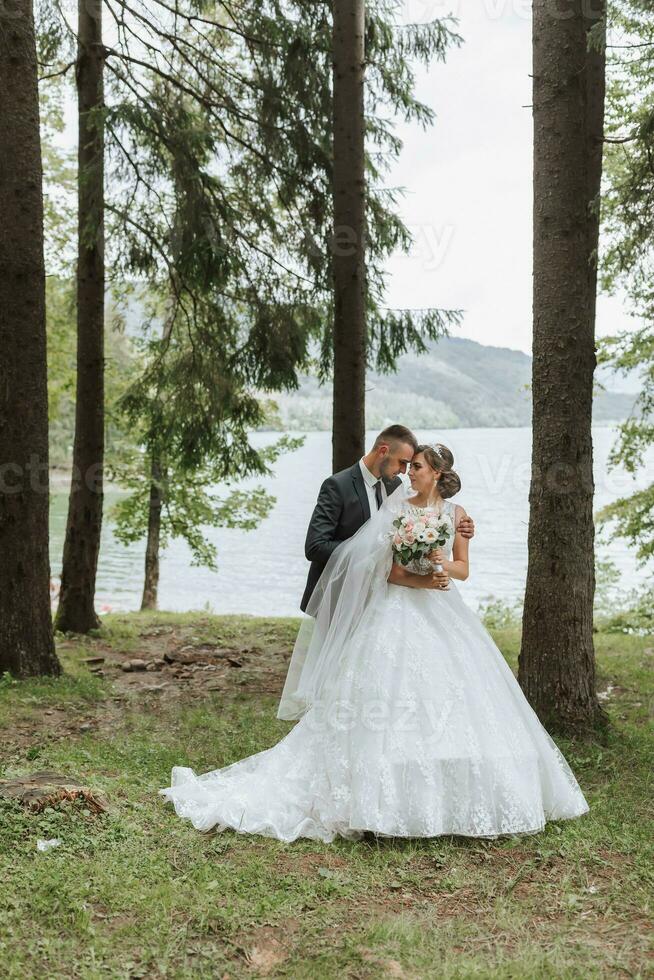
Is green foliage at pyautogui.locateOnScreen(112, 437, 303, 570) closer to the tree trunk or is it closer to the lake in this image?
the tree trunk

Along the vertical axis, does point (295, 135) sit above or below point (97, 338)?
above

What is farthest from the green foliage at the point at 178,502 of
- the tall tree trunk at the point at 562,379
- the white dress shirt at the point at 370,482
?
the tall tree trunk at the point at 562,379

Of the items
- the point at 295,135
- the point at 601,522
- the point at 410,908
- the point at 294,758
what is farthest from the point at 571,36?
the point at 601,522

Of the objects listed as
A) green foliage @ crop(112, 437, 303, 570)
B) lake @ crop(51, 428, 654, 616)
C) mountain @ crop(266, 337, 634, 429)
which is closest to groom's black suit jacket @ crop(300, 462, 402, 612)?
green foliage @ crop(112, 437, 303, 570)

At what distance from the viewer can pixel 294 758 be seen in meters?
4.76

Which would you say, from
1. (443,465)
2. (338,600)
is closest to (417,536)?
(443,465)

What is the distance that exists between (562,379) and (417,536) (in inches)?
71.9

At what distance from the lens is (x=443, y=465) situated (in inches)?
201

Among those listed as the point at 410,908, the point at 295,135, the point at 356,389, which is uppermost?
the point at 295,135

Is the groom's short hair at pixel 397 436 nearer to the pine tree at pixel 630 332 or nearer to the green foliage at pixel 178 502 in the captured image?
the pine tree at pixel 630 332

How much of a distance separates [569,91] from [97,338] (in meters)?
5.68

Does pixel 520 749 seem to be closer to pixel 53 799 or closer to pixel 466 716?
pixel 466 716

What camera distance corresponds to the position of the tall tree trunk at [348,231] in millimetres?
7754

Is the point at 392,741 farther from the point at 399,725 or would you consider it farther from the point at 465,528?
the point at 465,528
